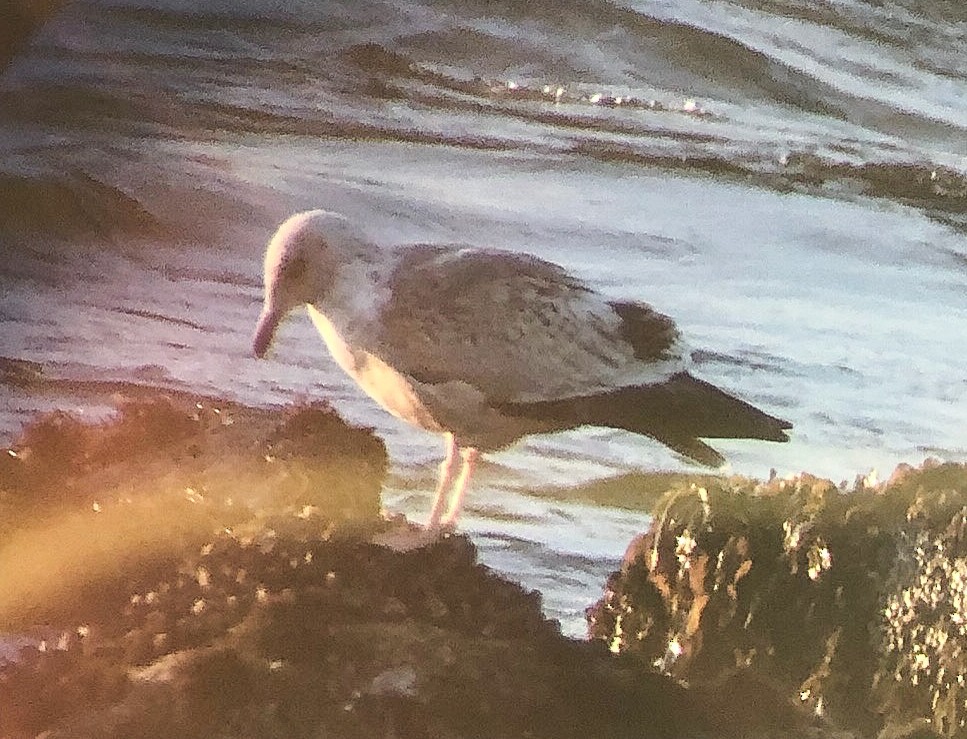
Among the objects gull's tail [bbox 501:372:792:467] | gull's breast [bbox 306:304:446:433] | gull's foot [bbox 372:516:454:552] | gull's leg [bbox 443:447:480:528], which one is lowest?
gull's foot [bbox 372:516:454:552]

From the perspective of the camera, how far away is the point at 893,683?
35.9 inches

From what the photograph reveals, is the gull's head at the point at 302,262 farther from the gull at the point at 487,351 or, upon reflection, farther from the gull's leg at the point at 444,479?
the gull's leg at the point at 444,479

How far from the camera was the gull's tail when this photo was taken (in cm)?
93

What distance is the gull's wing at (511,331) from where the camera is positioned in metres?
0.93

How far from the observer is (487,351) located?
931 millimetres

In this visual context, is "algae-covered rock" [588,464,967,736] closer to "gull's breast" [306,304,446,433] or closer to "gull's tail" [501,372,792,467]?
"gull's tail" [501,372,792,467]

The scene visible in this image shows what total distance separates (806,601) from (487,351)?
359 mm

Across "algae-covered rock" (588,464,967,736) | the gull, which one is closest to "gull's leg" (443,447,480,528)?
the gull

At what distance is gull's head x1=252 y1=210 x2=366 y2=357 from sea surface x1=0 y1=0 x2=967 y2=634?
16 millimetres

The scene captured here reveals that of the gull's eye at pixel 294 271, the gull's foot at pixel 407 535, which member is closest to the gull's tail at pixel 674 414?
the gull's foot at pixel 407 535

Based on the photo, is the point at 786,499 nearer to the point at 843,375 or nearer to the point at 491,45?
the point at 843,375

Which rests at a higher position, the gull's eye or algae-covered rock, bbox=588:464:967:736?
the gull's eye

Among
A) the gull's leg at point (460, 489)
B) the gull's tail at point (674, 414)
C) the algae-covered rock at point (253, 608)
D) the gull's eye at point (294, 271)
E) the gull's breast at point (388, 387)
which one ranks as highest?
the gull's eye at point (294, 271)

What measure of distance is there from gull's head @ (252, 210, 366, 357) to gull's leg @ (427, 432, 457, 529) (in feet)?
0.59
